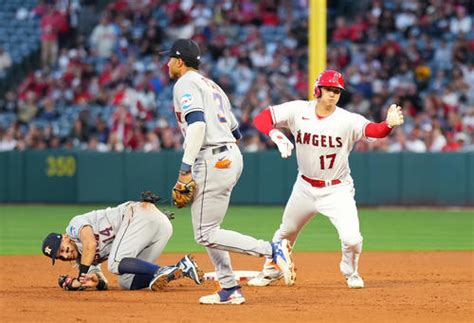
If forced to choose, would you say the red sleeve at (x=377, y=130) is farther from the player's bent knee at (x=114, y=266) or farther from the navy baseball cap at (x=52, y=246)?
the navy baseball cap at (x=52, y=246)

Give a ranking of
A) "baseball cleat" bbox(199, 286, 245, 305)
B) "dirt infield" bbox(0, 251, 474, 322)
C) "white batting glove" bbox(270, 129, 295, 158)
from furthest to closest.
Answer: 1. "white batting glove" bbox(270, 129, 295, 158)
2. "baseball cleat" bbox(199, 286, 245, 305)
3. "dirt infield" bbox(0, 251, 474, 322)

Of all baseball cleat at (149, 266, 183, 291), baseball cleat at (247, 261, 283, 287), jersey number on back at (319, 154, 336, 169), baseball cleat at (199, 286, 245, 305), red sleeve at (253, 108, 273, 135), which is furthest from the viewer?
baseball cleat at (247, 261, 283, 287)

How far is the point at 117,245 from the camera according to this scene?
8953 mm

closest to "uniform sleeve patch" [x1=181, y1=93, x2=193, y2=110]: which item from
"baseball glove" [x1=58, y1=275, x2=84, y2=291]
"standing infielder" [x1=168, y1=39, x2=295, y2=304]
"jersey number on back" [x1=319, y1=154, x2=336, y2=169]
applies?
"standing infielder" [x1=168, y1=39, x2=295, y2=304]

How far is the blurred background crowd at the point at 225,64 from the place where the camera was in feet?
68.4

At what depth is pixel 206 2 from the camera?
967 inches

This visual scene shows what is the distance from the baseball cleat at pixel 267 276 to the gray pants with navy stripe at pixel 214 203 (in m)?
1.50

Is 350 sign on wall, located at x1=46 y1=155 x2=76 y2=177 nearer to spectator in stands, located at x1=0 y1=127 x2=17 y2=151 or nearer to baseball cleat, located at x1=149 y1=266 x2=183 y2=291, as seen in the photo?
spectator in stands, located at x1=0 y1=127 x2=17 y2=151

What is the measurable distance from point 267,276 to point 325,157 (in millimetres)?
1157

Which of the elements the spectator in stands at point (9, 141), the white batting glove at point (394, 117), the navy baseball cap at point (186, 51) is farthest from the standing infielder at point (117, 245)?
the spectator in stands at point (9, 141)

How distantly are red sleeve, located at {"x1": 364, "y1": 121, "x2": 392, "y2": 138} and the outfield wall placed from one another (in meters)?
10.4

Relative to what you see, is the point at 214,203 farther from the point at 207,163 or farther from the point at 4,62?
the point at 4,62

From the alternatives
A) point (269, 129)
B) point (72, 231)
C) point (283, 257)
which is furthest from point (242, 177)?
point (283, 257)

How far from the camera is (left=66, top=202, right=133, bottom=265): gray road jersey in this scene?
8992mm
